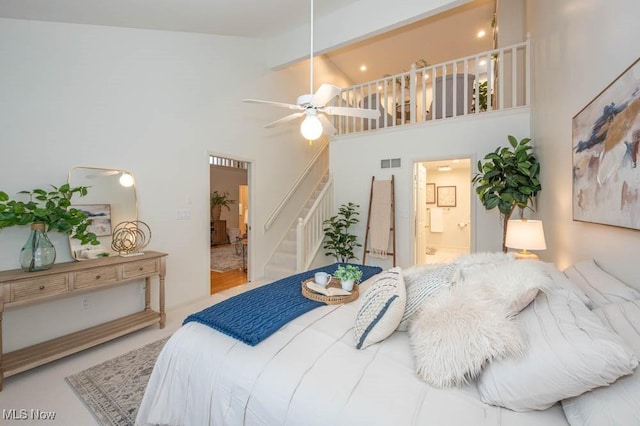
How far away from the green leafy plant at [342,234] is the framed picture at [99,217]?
9.72ft

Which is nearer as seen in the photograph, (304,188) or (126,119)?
(126,119)

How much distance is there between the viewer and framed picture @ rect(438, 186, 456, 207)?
25.8ft

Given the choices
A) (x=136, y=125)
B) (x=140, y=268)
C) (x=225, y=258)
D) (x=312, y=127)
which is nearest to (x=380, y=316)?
(x=312, y=127)

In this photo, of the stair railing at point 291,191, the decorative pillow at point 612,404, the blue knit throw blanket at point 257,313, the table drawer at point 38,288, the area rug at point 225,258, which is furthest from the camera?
the area rug at point 225,258

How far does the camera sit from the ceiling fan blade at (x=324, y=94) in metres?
2.01

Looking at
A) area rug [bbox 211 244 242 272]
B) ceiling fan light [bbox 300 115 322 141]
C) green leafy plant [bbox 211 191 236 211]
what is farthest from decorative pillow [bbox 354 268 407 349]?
green leafy plant [bbox 211 191 236 211]

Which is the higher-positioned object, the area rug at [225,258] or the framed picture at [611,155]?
the framed picture at [611,155]

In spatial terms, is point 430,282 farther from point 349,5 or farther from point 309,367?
point 349,5

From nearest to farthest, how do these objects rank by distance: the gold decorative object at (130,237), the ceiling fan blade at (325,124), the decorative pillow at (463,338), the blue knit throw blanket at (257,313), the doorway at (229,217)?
the decorative pillow at (463,338) → the blue knit throw blanket at (257,313) → the ceiling fan blade at (325,124) → the gold decorative object at (130,237) → the doorway at (229,217)

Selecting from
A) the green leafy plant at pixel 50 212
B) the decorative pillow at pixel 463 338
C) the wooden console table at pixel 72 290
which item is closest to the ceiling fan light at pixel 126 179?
the green leafy plant at pixel 50 212

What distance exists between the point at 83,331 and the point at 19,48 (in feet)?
8.58

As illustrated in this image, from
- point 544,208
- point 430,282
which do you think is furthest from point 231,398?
point 544,208

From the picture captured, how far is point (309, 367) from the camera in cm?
119

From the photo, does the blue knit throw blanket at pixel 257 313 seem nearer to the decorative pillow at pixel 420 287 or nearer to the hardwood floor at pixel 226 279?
the decorative pillow at pixel 420 287
